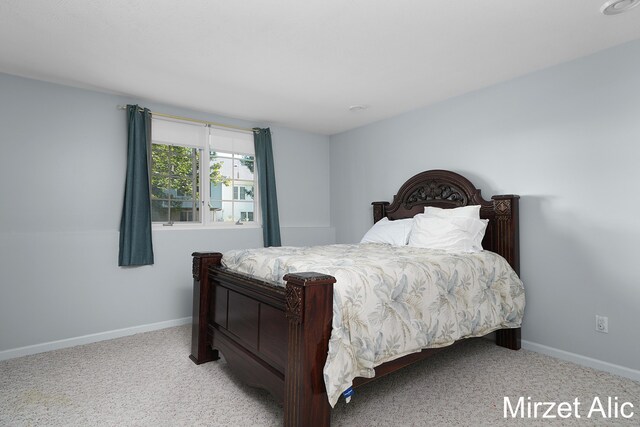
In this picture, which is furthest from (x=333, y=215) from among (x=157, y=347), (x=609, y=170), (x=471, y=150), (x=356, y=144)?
(x=609, y=170)

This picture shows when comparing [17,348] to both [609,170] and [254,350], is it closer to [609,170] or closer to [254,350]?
[254,350]

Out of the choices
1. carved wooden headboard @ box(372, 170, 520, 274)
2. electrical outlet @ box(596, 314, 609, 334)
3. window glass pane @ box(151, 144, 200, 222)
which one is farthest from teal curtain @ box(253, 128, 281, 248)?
electrical outlet @ box(596, 314, 609, 334)

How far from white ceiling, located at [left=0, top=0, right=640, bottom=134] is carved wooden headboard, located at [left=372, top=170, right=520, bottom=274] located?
878mm

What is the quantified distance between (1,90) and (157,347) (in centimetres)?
248

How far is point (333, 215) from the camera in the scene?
16.5 feet

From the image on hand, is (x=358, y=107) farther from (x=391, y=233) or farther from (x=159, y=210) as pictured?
(x=159, y=210)

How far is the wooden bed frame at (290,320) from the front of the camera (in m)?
1.60

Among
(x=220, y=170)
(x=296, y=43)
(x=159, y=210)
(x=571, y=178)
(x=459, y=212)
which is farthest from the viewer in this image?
(x=220, y=170)

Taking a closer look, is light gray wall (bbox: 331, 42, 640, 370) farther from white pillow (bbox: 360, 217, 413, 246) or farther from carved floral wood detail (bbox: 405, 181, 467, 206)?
white pillow (bbox: 360, 217, 413, 246)

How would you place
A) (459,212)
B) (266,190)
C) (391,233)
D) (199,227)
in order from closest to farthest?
(459,212) → (391,233) → (199,227) → (266,190)

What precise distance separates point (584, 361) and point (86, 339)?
4.10m

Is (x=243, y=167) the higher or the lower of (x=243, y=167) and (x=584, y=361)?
the higher

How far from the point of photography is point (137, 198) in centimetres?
338

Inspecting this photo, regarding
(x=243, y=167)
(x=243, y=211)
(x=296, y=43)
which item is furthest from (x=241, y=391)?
(x=243, y=167)
